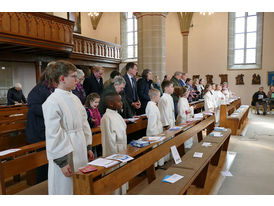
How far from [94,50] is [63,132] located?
1181 centimetres

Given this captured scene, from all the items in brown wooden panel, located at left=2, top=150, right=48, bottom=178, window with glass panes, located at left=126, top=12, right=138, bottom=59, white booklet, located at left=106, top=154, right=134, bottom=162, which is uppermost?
window with glass panes, located at left=126, top=12, right=138, bottom=59

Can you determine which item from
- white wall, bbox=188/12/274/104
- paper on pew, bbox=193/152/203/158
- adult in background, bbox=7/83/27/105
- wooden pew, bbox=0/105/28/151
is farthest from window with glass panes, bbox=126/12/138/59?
paper on pew, bbox=193/152/203/158

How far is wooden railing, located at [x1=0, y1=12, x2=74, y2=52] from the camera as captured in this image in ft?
24.9

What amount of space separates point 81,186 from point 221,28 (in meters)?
15.6

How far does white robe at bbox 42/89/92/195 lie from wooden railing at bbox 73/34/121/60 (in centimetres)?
1024

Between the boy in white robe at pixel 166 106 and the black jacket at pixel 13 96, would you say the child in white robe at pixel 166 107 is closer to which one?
the boy in white robe at pixel 166 106

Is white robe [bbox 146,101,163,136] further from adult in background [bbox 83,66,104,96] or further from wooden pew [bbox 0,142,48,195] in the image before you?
wooden pew [bbox 0,142,48,195]

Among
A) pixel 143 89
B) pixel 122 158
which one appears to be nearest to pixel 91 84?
pixel 143 89

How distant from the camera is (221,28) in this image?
1541cm

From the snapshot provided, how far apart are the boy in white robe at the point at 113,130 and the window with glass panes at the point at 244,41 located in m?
14.0

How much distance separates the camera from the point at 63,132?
2184mm

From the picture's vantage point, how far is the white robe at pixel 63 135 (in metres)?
2.13

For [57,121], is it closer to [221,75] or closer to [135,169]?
[135,169]

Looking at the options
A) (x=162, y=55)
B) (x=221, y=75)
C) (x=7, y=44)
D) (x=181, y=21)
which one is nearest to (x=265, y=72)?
(x=221, y=75)
